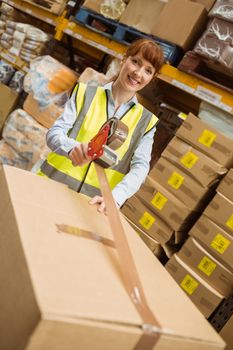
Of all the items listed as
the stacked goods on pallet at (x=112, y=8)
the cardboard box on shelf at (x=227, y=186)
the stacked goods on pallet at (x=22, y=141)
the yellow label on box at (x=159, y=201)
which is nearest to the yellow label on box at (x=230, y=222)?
the cardboard box on shelf at (x=227, y=186)

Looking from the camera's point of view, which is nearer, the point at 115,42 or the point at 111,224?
the point at 111,224

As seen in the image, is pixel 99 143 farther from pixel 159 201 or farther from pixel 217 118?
pixel 217 118

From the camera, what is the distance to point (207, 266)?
2365mm

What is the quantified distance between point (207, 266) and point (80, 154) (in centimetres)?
136

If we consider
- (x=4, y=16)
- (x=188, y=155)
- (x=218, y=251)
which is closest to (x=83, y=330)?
(x=218, y=251)

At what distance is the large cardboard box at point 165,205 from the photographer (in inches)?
100

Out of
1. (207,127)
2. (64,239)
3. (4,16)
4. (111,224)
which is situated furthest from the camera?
(4,16)

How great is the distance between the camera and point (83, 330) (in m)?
0.69

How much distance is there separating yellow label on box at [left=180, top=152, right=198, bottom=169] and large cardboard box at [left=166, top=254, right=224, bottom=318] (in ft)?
1.96

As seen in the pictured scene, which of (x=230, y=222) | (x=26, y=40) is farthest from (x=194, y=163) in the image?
(x=26, y=40)

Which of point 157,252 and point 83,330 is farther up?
point 83,330

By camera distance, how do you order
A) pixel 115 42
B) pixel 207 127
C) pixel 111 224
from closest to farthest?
pixel 111 224 < pixel 207 127 < pixel 115 42

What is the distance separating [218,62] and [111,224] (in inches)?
69.3

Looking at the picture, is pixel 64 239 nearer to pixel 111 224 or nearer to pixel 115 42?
pixel 111 224
